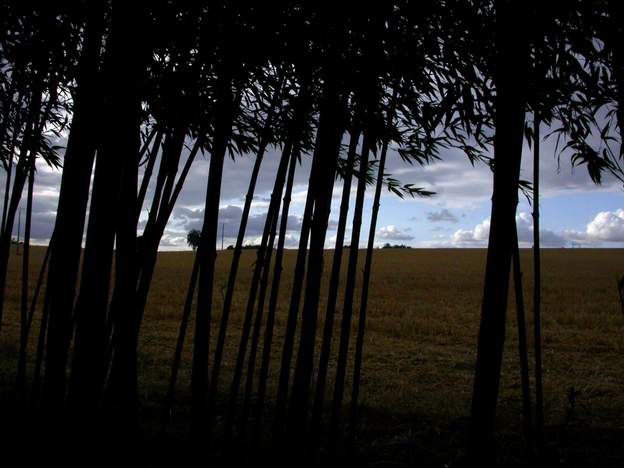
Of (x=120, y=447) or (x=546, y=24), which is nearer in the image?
(x=546, y=24)

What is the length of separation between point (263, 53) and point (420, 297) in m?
17.3

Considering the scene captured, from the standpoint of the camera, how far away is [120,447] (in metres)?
3.19

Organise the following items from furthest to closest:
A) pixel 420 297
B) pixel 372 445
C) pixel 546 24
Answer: pixel 420 297 < pixel 372 445 < pixel 546 24

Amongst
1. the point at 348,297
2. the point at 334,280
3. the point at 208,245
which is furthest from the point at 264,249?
the point at 348,297

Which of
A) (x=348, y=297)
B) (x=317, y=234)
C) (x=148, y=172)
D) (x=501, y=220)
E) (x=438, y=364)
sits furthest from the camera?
(x=438, y=364)

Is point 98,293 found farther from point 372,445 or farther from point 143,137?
point 372,445

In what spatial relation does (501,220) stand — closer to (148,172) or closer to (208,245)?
(208,245)

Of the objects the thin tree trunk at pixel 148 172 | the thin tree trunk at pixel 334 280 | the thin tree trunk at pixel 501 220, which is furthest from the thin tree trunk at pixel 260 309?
the thin tree trunk at pixel 501 220

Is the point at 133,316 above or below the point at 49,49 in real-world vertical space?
below

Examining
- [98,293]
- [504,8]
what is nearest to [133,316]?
[98,293]

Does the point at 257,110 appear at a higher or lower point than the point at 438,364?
higher

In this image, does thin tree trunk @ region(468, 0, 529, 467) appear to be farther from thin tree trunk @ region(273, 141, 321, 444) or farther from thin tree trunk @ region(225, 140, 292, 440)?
thin tree trunk @ region(225, 140, 292, 440)

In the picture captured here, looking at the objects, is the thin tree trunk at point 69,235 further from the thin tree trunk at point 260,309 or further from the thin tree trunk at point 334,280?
the thin tree trunk at point 334,280

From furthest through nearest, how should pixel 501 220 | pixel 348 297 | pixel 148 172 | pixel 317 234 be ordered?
pixel 148 172
pixel 348 297
pixel 317 234
pixel 501 220
